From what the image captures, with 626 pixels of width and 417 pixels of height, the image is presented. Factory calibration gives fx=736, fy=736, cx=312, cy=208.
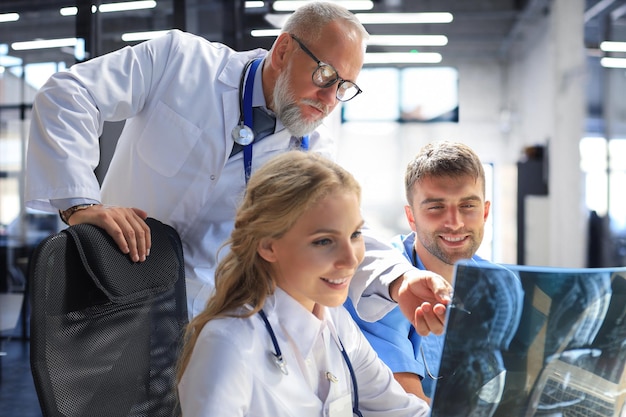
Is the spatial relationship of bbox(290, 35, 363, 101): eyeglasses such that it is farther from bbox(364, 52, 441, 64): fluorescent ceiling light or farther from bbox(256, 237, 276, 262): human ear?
bbox(364, 52, 441, 64): fluorescent ceiling light

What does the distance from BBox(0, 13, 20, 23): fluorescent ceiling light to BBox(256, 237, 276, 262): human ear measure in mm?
2594

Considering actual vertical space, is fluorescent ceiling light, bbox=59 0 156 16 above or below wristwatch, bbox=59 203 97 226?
above

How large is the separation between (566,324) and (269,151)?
97 cm

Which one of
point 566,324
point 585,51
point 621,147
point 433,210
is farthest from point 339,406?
point 585,51

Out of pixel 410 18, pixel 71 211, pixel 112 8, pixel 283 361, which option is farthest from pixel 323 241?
pixel 410 18

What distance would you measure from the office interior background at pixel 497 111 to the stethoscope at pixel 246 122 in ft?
6.57

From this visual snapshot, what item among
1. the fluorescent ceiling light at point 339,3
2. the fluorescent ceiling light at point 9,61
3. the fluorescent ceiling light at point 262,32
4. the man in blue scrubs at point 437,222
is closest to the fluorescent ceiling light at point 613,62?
the fluorescent ceiling light at point 339,3

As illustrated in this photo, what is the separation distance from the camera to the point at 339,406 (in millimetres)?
1016

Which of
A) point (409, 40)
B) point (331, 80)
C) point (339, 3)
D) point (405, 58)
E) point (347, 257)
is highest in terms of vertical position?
point (409, 40)

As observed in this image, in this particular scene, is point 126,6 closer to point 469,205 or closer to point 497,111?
point 469,205

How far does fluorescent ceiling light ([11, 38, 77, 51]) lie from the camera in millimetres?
2822

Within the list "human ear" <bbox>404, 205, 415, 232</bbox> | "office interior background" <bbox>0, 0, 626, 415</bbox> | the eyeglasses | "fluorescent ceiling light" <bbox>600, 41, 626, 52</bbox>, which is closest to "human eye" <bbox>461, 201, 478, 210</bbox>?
"human ear" <bbox>404, 205, 415, 232</bbox>

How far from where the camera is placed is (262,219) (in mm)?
1033

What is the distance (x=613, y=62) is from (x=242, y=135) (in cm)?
696
